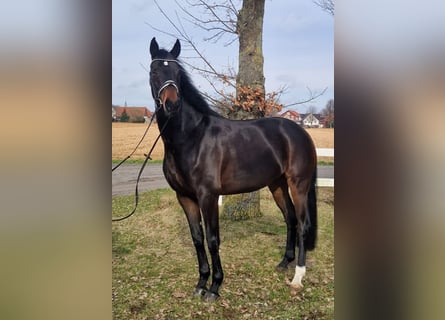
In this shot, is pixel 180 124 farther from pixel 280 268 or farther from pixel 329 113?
pixel 280 268

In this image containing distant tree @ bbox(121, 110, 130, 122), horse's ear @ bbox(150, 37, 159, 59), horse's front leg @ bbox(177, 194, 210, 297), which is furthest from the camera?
horse's front leg @ bbox(177, 194, 210, 297)

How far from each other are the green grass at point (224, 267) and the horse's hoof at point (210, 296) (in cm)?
3

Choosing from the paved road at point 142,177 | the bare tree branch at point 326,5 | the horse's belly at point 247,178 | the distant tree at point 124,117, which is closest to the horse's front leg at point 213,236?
the horse's belly at point 247,178

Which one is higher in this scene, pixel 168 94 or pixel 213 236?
pixel 168 94

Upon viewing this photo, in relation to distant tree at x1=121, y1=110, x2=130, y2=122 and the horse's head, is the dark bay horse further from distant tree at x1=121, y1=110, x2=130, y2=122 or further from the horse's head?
distant tree at x1=121, y1=110, x2=130, y2=122

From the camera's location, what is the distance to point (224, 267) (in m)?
2.01

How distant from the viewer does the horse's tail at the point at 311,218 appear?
2001mm

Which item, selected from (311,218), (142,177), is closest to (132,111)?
(142,177)

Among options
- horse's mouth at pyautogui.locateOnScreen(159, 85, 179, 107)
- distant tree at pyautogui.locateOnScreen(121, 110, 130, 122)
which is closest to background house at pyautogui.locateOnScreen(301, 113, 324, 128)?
horse's mouth at pyautogui.locateOnScreen(159, 85, 179, 107)

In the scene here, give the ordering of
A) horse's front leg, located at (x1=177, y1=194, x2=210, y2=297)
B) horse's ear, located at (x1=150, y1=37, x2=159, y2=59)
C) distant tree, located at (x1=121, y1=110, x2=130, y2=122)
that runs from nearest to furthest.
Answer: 1. horse's ear, located at (x1=150, y1=37, x2=159, y2=59)
2. distant tree, located at (x1=121, y1=110, x2=130, y2=122)
3. horse's front leg, located at (x1=177, y1=194, x2=210, y2=297)

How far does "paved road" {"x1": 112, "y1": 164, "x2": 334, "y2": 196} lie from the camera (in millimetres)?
1917

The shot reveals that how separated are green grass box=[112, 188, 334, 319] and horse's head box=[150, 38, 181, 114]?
24.8 inches

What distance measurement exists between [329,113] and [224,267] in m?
1.12

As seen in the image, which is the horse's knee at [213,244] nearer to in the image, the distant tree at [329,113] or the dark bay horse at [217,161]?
the dark bay horse at [217,161]
